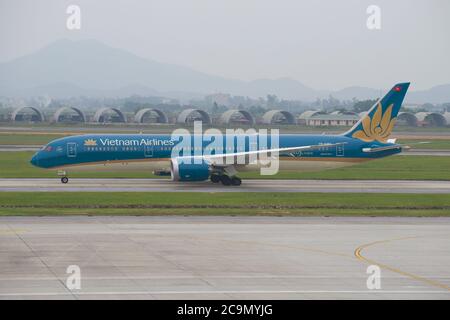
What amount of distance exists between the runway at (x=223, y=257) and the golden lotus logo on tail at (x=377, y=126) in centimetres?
2280

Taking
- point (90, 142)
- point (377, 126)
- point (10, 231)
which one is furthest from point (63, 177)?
point (377, 126)

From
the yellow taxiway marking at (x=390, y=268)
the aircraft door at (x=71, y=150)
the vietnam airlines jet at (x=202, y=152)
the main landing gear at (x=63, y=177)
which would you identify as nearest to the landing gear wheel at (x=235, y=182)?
the vietnam airlines jet at (x=202, y=152)

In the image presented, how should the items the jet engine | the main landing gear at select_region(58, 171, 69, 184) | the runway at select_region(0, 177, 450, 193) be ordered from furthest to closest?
1. the main landing gear at select_region(58, 171, 69, 184)
2. the jet engine
3. the runway at select_region(0, 177, 450, 193)

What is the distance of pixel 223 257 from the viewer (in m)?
27.9

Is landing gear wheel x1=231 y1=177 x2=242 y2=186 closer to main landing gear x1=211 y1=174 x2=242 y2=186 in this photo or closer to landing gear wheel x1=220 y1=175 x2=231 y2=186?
main landing gear x1=211 y1=174 x2=242 y2=186

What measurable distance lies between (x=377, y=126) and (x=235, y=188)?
1382cm

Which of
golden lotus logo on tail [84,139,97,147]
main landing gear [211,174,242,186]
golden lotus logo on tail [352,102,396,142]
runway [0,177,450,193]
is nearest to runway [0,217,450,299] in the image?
runway [0,177,450,193]

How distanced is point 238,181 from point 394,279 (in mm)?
33473

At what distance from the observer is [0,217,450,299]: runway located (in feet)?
74.0

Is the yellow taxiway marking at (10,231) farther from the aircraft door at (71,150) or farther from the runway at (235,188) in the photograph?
the aircraft door at (71,150)

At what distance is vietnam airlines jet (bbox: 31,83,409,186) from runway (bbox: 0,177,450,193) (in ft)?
4.03

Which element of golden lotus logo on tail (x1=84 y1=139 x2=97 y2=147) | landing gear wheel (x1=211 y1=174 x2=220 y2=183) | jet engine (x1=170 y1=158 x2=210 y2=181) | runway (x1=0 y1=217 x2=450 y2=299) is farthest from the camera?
landing gear wheel (x1=211 y1=174 x2=220 y2=183)

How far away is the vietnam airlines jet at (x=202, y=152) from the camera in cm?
5703

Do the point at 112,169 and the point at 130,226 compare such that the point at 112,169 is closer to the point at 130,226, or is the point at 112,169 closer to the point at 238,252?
the point at 130,226
